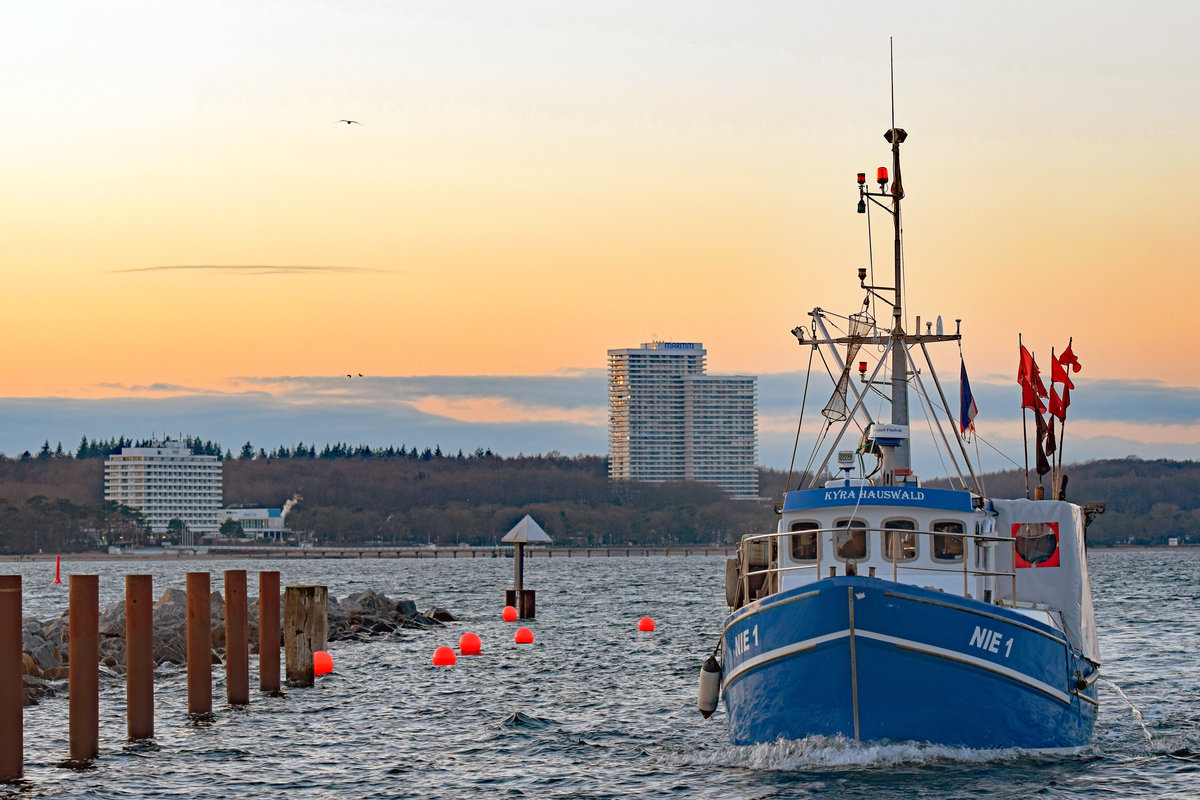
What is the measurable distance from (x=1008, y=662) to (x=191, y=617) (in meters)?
14.0

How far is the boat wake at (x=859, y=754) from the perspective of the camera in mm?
20516

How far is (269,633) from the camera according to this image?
30734 millimetres

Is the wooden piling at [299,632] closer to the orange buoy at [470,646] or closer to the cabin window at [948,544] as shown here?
the orange buoy at [470,646]

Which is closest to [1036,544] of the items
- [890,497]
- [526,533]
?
[890,497]

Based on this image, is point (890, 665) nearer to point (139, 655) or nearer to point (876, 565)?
point (876, 565)

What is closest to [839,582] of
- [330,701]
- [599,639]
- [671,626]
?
[330,701]

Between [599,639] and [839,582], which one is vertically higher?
[839,582]

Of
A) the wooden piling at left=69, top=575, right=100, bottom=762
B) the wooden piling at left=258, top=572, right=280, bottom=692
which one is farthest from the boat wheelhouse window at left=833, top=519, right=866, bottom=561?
the wooden piling at left=258, top=572, right=280, bottom=692

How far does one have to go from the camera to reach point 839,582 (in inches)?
786

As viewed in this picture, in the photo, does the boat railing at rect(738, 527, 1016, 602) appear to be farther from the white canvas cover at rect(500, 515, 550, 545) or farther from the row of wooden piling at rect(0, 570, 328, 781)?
the white canvas cover at rect(500, 515, 550, 545)

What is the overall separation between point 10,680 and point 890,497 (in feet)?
43.2

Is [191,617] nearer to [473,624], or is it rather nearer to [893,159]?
[893,159]

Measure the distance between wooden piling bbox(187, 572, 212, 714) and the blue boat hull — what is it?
10.2 meters

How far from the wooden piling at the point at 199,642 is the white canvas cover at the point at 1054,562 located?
14054 mm
